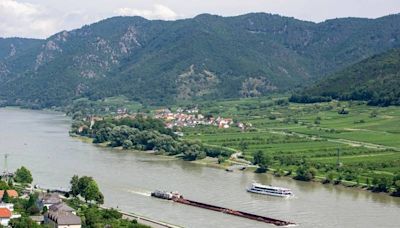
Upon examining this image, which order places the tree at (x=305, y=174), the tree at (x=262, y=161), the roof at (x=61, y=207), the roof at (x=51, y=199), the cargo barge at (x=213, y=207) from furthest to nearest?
the tree at (x=262, y=161)
the tree at (x=305, y=174)
the cargo barge at (x=213, y=207)
the roof at (x=51, y=199)
the roof at (x=61, y=207)

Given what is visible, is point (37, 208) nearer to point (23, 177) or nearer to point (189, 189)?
point (23, 177)

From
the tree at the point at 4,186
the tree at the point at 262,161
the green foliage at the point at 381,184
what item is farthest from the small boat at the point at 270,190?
the tree at the point at 4,186

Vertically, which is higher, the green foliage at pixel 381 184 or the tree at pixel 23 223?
the tree at pixel 23 223

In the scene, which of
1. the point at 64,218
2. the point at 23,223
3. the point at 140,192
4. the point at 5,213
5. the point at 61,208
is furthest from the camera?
the point at 140,192

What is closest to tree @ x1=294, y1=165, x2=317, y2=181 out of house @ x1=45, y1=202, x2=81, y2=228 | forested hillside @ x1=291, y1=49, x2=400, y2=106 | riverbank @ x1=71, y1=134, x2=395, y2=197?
riverbank @ x1=71, y1=134, x2=395, y2=197

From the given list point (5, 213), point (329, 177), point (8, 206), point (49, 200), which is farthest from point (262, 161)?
point (5, 213)

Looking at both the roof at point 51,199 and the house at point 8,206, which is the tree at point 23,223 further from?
the roof at point 51,199

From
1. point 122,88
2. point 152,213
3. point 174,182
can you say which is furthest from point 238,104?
point 152,213
